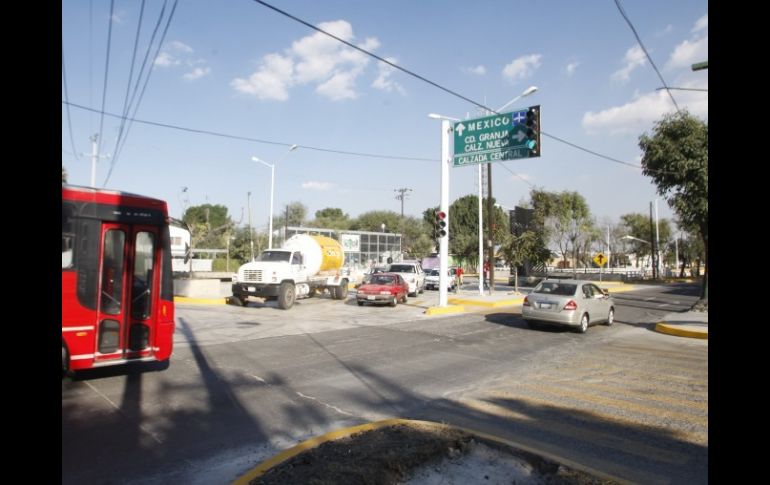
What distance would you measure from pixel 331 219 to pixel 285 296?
7305 cm

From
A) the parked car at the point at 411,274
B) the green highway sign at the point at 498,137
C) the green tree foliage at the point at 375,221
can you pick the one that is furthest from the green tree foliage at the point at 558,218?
the green tree foliage at the point at 375,221

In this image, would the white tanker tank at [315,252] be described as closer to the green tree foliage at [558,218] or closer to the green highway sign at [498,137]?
the green highway sign at [498,137]

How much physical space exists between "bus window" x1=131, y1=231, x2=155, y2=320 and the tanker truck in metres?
11.9

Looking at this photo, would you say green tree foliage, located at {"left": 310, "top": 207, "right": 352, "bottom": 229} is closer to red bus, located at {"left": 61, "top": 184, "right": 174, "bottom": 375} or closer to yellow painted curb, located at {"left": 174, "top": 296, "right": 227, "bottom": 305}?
yellow painted curb, located at {"left": 174, "top": 296, "right": 227, "bottom": 305}

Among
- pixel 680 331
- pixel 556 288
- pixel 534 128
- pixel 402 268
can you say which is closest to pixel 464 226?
pixel 402 268

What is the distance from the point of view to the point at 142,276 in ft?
27.8

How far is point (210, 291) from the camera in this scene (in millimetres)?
23625

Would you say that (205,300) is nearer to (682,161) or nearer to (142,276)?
(142,276)

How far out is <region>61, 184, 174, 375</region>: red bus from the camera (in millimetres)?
7609

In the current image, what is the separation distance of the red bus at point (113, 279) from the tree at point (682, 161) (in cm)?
1889

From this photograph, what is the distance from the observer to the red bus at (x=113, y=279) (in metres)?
7.61
